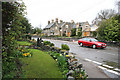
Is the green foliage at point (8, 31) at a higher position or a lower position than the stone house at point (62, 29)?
lower

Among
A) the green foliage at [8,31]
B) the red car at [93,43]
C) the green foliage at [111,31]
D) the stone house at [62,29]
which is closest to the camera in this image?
the green foliage at [8,31]

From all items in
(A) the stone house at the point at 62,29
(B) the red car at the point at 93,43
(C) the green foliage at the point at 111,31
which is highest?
(A) the stone house at the point at 62,29

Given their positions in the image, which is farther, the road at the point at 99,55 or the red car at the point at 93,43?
the red car at the point at 93,43

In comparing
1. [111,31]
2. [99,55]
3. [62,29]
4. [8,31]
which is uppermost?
[62,29]

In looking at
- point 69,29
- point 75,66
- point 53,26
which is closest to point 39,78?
point 75,66

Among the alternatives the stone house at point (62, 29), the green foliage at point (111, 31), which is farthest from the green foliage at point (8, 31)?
the stone house at point (62, 29)

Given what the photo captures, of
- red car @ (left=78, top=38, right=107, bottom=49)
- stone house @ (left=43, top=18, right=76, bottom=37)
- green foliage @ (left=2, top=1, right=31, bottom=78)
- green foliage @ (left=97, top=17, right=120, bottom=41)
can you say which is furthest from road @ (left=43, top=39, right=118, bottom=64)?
stone house @ (left=43, top=18, right=76, bottom=37)

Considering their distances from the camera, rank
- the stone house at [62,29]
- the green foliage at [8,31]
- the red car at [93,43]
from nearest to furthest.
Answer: the green foliage at [8,31] → the red car at [93,43] → the stone house at [62,29]

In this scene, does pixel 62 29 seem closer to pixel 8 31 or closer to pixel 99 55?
pixel 99 55

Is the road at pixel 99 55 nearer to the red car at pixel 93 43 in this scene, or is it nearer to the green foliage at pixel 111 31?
the red car at pixel 93 43

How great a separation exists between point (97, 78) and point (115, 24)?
16.8m

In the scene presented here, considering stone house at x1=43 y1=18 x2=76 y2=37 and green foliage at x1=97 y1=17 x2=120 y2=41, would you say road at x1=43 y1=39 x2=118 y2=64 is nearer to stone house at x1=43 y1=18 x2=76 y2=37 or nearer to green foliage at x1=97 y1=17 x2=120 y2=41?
green foliage at x1=97 y1=17 x2=120 y2=41

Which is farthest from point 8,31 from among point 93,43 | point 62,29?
point 62,29

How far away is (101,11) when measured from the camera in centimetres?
5338
